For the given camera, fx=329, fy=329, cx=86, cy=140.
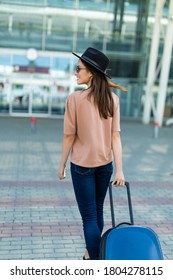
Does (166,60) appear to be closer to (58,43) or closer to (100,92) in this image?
(58,43)

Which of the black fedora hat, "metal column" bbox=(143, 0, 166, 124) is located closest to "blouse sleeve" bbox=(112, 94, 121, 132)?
the black fedora hat

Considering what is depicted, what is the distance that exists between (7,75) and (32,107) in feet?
6.30

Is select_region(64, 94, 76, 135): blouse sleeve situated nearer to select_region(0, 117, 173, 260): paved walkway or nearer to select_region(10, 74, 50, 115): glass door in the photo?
select_region(0, 117, 173, 260): paved walkway

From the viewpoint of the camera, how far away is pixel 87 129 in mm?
2539

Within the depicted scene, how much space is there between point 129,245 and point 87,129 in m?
0.91

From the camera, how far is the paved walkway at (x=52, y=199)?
Answer: 11.8 feet

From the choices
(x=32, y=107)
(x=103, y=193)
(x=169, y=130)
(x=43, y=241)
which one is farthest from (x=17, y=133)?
(x=103, y=193)

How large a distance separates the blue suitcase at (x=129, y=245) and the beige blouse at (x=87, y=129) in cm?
57

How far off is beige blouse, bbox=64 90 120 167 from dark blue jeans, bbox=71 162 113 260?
0.07 m

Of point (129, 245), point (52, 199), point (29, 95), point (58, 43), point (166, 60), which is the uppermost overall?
point (58, 43)

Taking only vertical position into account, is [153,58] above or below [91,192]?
above

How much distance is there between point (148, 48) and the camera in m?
16.5

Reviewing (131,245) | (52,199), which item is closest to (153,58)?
(52,199)
